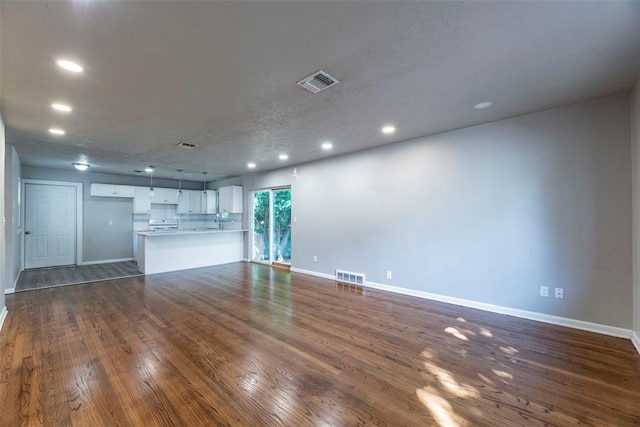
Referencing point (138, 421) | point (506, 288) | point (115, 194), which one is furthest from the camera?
point (115, 194)

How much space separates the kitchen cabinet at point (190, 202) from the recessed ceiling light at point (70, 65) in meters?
7.12

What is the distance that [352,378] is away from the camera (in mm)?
2176

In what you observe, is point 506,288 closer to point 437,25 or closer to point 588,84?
point 588,84

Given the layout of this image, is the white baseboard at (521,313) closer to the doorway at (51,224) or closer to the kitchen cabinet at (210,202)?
the kitchen cabinet at (210,202)

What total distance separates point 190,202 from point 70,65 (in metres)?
7.45

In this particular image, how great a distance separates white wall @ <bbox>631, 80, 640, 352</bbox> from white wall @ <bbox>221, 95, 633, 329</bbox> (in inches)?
3.3

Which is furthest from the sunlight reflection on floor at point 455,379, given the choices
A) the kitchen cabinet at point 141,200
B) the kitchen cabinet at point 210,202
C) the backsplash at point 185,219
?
the kitchen cabinet at point 141,200

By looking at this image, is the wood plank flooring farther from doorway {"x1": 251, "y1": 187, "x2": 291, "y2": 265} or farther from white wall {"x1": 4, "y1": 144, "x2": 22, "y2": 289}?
doorway {"x1": 251, "y1": 187, "x2": 291, "y2": 265}

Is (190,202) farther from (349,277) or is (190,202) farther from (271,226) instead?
(349,277)

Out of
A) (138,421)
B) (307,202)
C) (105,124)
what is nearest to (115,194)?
(105,124)

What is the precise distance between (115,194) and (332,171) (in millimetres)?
6359

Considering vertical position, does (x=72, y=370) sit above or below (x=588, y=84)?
below

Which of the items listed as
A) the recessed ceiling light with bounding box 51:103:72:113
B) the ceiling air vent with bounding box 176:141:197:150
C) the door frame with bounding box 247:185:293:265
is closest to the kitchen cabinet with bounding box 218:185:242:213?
the door frame with bounding box 247:185:293:265

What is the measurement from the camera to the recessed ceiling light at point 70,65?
85.2 inches
